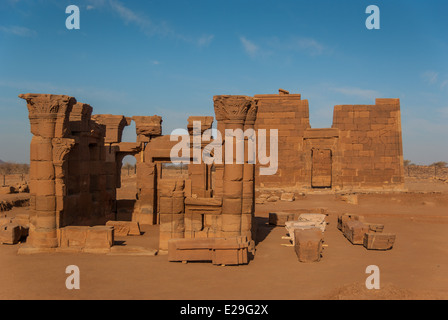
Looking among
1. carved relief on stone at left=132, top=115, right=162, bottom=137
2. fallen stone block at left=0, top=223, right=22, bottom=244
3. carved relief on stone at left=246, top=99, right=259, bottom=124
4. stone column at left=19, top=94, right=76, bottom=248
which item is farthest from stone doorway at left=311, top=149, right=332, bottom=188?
fallen stone block at left=0, top=223, right=22, bottom=244

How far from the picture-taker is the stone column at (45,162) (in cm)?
1098

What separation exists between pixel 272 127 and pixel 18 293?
17149 millimetres

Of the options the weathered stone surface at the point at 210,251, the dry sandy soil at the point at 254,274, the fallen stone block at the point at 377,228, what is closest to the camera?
the dry sandy soil at the point at 254,274

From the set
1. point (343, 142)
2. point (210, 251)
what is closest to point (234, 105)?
point (210, 251)

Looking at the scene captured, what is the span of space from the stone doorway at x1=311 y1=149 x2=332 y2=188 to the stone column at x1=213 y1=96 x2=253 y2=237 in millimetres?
14400

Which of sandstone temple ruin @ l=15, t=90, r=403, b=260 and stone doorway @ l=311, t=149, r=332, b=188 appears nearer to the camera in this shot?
sandstone temple ruin @ l=15, t=90, r=403, b=260

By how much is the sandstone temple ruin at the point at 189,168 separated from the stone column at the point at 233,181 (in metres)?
0.03

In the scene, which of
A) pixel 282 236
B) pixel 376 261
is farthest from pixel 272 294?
pixel 282 236

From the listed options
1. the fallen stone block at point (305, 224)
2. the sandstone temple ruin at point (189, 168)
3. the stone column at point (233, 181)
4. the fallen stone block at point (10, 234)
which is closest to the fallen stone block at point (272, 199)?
the sandstone temple ruin at point (189, 168)

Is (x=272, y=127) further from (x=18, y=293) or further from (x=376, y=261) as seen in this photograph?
(x=18, y=293)

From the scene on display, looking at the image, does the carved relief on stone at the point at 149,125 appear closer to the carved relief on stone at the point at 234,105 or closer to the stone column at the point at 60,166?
the stone column at the point at 60,166

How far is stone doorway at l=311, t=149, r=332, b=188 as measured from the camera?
24.4 meters

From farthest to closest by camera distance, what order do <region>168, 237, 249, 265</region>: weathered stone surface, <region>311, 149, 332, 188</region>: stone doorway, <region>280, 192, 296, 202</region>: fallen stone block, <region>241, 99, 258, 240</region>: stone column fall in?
1. <region>311, 149, 332, 188</region>: stone doorway
2. <region>280, 192, 296, 202</region>: fallen stone block
3. <region>241, 99, 258, 240</region>: stone column
4. <region>168, 237, 249, 265</region>: weathered stone surface

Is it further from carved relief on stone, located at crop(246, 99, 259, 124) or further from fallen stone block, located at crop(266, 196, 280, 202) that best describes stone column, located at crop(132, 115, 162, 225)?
fallen stone block, located at crop(266, 196, 280, 202)
